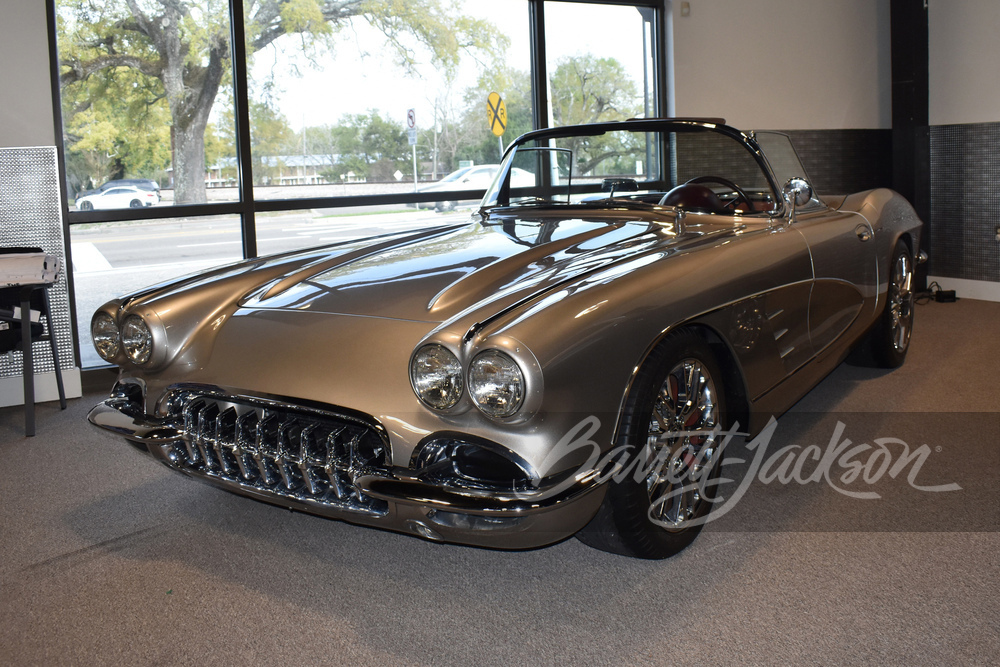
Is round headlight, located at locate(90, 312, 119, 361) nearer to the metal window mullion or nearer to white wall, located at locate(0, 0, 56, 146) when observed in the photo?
white wall, located at locate(0, 0, 56, 146)

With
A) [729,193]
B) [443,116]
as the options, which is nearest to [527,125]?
[443,116]

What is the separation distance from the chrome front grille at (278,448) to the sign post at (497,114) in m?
4.28

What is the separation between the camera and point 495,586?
2182 millimetres

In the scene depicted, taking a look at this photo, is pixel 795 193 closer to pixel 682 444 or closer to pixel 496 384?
pixel 682 444

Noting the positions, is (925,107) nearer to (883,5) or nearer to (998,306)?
(883,5)

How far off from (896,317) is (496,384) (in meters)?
3.02

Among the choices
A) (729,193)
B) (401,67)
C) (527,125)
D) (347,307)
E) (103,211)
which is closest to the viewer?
(347,307)

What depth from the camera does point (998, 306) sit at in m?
5.93

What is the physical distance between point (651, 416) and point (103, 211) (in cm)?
384

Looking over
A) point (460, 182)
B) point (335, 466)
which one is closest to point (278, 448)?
point (335, 466)

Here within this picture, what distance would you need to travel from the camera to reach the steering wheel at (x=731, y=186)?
3.05 meters

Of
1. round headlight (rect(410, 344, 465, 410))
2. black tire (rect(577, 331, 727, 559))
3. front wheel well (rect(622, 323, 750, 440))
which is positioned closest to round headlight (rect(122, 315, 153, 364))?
round headlight (rect(410, 344, 465, 410))

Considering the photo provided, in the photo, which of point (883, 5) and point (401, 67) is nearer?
point (401, 67)

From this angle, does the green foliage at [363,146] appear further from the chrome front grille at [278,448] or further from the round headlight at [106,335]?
Result: the chrome front grille at [278,448]
